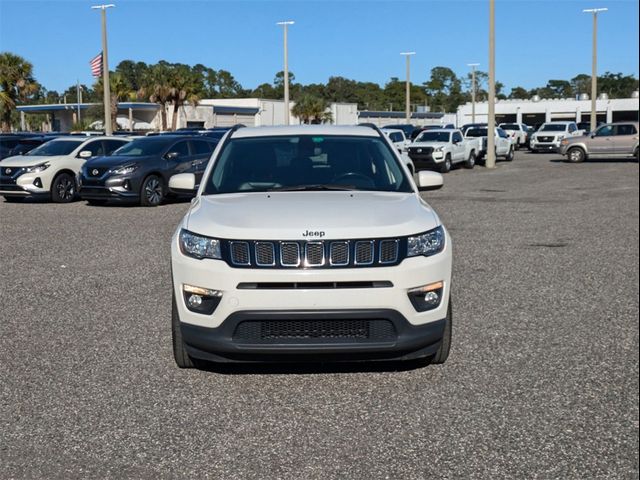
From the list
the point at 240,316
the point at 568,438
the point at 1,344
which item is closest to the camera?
the point at 568,438

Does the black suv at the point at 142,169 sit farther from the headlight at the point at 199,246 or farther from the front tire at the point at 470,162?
the front tire at the point at 470,162

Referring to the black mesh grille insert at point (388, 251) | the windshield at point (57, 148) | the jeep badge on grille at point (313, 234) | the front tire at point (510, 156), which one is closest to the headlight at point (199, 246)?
the jeep badge on grille at point (313, 234)

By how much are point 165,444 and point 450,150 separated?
1081 inches

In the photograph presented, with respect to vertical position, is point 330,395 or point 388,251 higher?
point 388,251

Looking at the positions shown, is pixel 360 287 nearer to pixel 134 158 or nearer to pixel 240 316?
pixel 240 316

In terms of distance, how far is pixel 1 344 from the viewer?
247 inches

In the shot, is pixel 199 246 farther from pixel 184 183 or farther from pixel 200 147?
pixel 200 147

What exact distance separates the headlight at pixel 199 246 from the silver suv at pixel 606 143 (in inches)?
1223

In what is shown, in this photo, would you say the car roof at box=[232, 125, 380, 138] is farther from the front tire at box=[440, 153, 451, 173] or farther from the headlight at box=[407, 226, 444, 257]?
the front tire at box=[440, 153, 451, 173]

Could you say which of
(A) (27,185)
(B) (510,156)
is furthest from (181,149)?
(B) (510,156)

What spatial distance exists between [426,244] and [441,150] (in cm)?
2555

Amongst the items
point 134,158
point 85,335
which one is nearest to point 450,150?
point 134,158

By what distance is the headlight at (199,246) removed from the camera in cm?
493

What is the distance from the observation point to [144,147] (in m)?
18.4
